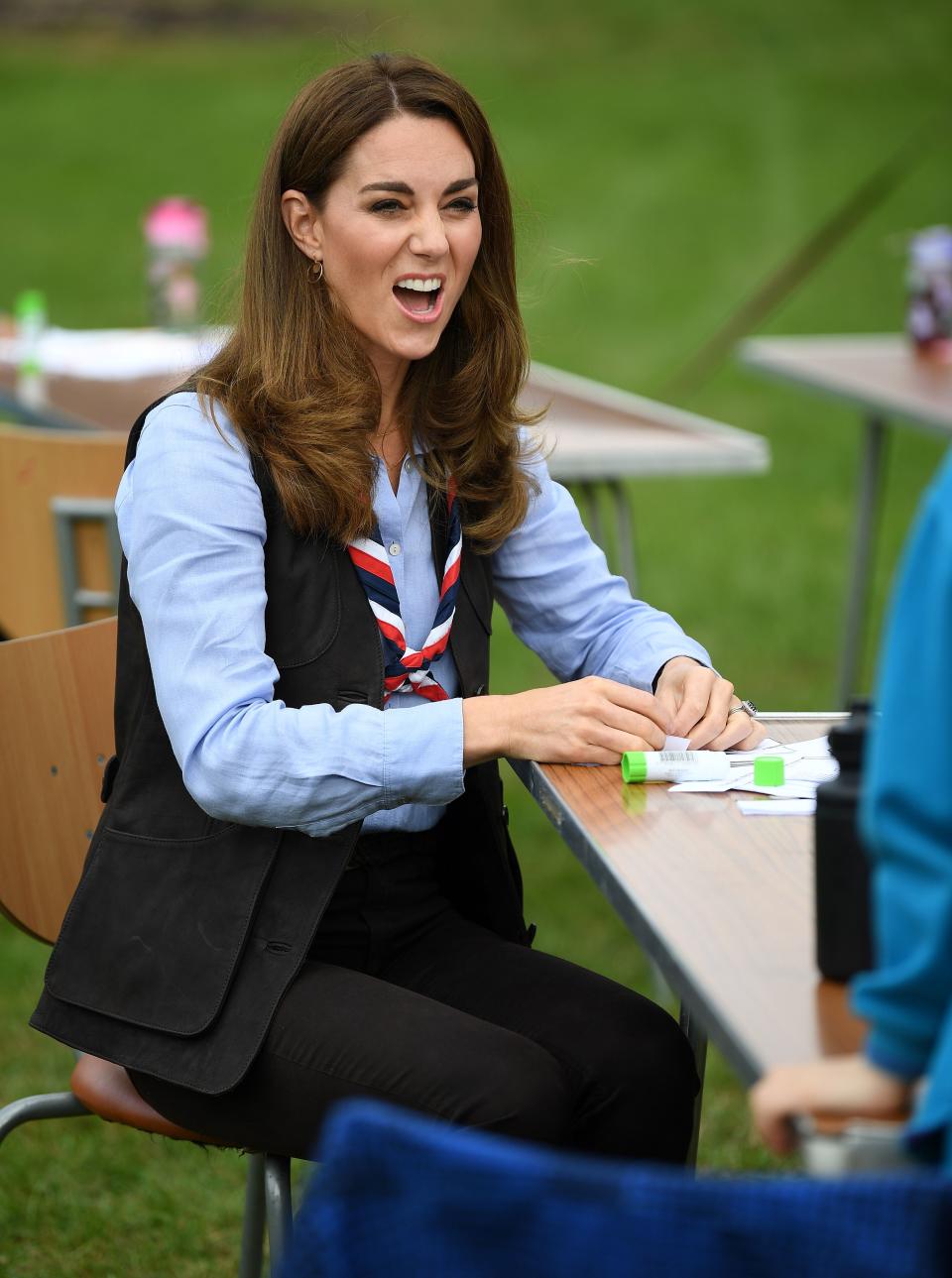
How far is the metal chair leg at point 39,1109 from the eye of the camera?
1870mm

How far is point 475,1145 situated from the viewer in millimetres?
900

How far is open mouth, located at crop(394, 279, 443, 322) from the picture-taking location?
2.01m

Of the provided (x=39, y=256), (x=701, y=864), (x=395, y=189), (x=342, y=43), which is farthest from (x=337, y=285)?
(x=39, y=256)

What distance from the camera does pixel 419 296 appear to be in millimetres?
2031

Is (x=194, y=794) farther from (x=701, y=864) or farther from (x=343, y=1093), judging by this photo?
(x=701, y=864)

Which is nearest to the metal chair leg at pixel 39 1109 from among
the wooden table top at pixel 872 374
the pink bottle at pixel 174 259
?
the wooden table top at pixel 872 374

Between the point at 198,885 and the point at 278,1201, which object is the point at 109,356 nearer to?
the point at 198,885

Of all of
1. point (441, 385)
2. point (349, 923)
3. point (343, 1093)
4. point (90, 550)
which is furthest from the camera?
point (90, 550)

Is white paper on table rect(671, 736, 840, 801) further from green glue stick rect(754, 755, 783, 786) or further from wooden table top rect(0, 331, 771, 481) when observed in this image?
wooden table top rect(0, 331, 771, 481)

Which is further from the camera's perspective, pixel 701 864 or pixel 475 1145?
pixel 701 864

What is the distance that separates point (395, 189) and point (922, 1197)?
136 centimetres

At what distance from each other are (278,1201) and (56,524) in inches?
65.8

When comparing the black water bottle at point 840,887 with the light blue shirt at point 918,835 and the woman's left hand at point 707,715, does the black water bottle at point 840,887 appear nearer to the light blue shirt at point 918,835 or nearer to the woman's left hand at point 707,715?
the light blue shirt at point 918,835

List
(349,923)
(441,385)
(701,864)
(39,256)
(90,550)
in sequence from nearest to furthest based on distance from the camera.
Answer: (701,864) < (349,923) < (441,385) < (90,550) < (39,256)
